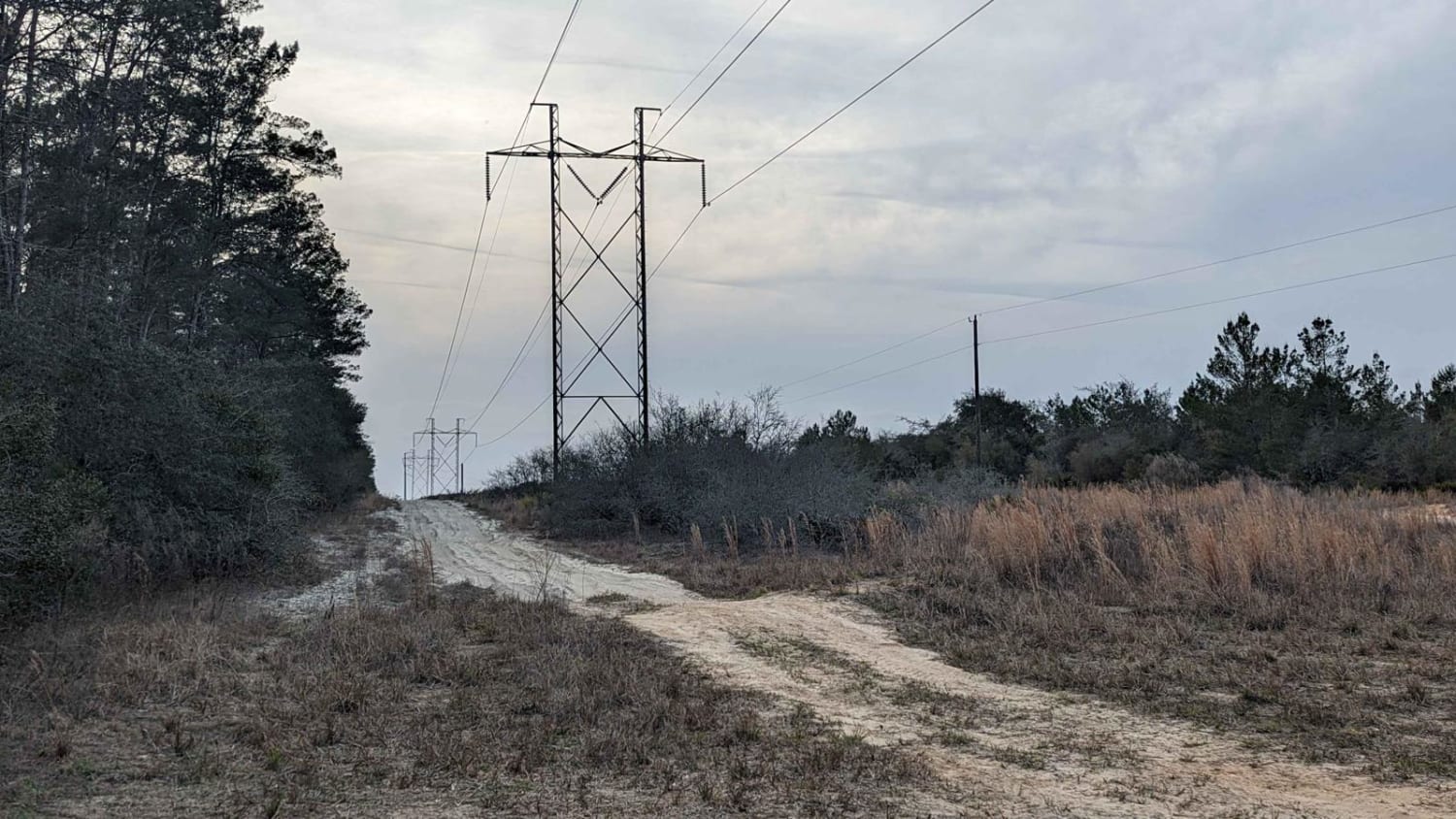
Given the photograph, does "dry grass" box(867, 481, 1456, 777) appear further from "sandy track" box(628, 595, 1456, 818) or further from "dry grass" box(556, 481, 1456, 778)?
"sandy track" box(628, 595, 1456, 818)

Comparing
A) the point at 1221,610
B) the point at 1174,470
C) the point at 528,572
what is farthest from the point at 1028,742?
the point at 1174,470

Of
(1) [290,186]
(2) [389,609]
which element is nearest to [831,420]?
(1) [290,186]

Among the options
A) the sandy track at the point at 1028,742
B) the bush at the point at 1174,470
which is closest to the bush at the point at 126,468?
the sandy track at the point at 1028,742

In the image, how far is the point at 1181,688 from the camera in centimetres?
900

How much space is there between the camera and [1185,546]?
1503 centimetres

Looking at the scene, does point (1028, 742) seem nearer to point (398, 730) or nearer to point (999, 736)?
point (999, 736)

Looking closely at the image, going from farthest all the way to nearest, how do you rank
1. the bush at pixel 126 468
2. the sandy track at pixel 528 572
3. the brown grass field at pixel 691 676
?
the sandy track at pixel 528 572 → the bush at pixel 126 468 → the brown grass field at pixel 691 676

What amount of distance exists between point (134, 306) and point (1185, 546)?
2051 centimetres

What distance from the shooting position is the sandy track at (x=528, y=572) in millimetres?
16688

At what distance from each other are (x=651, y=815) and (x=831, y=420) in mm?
46751

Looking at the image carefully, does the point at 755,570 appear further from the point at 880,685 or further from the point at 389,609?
the point at 880,685

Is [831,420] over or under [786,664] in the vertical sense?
over

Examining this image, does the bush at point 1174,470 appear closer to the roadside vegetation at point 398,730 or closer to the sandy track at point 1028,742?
the sandy track at point 1028,742

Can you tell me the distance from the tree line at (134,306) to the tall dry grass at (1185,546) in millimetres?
10617
